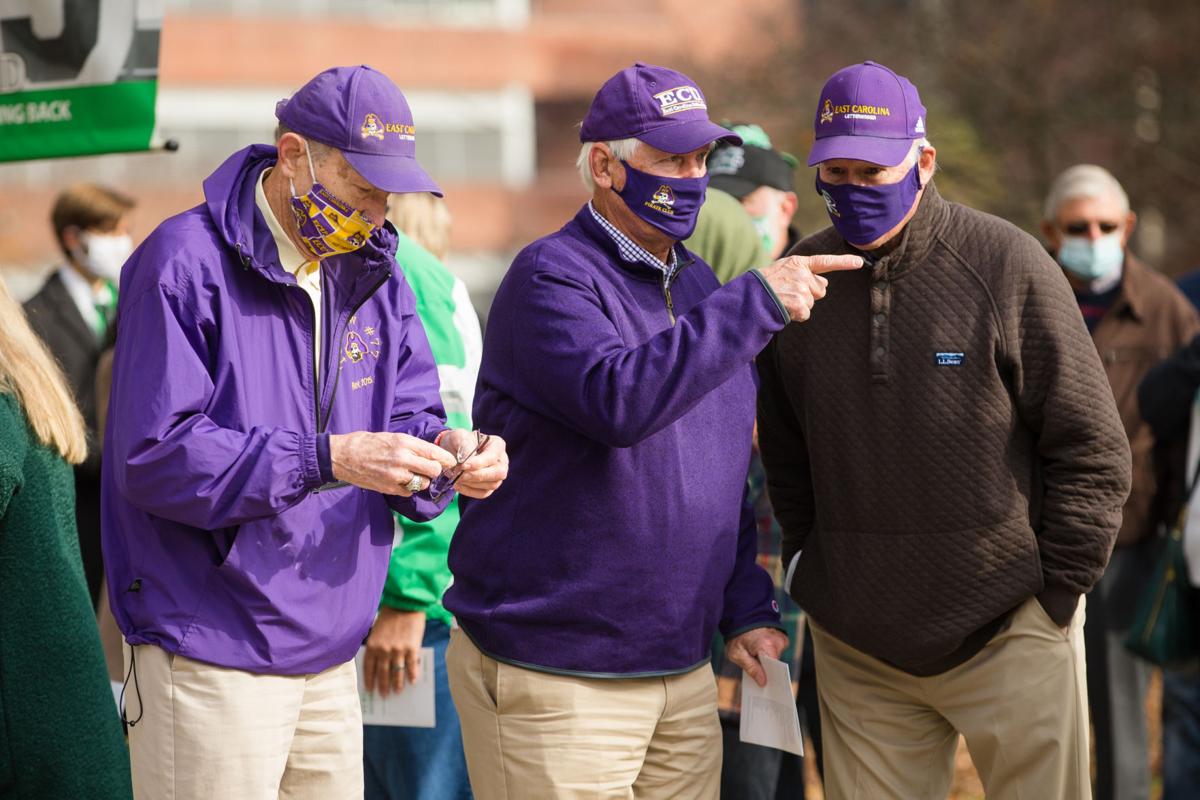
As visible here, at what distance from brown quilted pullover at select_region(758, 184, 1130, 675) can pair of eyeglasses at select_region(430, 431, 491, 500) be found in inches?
43.0

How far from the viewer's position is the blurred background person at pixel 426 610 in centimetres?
464

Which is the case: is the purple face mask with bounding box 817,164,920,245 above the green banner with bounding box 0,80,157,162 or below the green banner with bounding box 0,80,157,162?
below

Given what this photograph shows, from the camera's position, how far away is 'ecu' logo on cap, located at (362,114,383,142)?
348 cm

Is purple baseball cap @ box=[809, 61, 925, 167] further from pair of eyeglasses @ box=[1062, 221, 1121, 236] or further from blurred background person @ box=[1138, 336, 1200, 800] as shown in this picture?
pair of eyeglasses @ box=[1062, 221, 1121, 236]

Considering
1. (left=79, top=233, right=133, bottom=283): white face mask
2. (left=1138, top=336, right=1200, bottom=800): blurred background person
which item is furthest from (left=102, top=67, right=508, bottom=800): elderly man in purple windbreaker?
(left=79, top=233, right=133, bottom=283): white face mask

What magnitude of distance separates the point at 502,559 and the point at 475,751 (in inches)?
19.8

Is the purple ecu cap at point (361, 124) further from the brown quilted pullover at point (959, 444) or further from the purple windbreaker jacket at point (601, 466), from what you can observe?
the brown quilted pullover at point (959, 444)

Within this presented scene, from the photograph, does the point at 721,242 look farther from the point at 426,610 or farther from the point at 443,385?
the point at 426,610

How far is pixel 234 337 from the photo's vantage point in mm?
3369

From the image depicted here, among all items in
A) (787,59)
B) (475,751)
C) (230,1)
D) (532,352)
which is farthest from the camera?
(230,1)

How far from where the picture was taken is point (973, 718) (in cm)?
413

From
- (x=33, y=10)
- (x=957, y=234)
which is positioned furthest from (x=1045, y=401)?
(x=33, y=10)

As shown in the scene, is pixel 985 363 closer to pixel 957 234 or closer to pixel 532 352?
pixel 957 234

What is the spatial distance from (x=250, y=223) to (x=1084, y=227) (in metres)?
3.94
